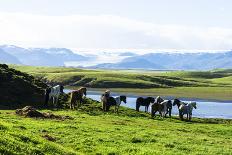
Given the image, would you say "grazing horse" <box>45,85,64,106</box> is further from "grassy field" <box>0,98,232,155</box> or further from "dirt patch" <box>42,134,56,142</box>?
"dirt patch" <box>42,134,56,142</box>

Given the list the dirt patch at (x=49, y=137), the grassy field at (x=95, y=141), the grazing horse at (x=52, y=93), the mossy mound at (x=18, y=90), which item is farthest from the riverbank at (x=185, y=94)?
the dirt patch at (x=49, y=137)

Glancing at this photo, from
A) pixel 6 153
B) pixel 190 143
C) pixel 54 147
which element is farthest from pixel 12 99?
pixel 6 153

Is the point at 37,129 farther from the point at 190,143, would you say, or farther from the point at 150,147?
the point at 190,143

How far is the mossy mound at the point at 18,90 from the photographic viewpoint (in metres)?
60.2

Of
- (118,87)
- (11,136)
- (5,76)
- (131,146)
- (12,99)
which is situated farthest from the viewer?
(118,87)

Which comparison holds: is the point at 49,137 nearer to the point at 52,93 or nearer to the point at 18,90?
the point at 52,93

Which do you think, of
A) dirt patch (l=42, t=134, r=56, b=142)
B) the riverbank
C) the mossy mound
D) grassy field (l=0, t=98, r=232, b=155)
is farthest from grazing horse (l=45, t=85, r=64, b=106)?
the riverbank

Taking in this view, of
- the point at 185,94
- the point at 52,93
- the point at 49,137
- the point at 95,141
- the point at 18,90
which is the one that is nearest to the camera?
the point at 49,137

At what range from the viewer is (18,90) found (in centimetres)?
6366

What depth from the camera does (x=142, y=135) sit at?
36.5 meters

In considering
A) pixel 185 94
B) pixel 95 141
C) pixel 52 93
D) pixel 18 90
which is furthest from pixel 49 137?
pixel 185 94

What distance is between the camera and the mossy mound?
6019cm

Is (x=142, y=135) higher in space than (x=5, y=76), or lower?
lower

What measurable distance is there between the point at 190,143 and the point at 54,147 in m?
14.0
